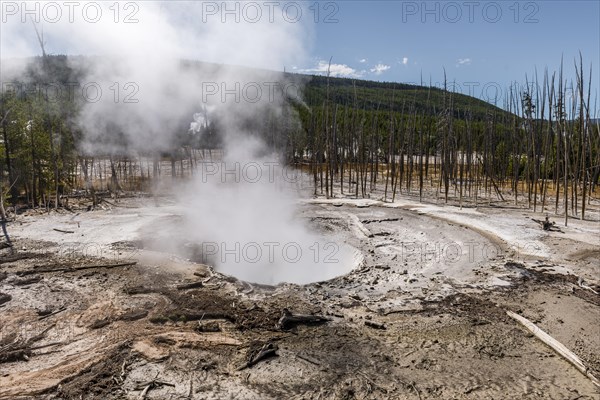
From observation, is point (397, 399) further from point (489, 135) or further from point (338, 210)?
A: point (489, 135)

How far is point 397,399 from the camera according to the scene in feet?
16.0

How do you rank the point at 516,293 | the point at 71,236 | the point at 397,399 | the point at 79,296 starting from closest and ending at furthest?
the point at 397,399 → the point at 79,296 → the point at 516,293 → the point at 71,236

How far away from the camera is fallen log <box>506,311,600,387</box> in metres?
5.38

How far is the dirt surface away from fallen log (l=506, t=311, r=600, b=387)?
0.11 m

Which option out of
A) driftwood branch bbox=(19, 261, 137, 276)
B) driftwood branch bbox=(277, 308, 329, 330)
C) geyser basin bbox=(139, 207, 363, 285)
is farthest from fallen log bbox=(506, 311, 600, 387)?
driftwood branch bbox=(19, 261, 137, 276)

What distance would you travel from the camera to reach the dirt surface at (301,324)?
201 inches

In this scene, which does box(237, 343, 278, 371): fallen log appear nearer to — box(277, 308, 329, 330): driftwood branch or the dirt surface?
the dirt surface

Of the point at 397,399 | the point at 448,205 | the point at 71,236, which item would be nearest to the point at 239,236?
the point at 71,236

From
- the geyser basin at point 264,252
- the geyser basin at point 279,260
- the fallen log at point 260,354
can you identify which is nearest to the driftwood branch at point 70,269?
the geyser basin at point 264,252

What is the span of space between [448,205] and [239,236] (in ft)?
34.8

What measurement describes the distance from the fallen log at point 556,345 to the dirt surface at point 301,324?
0.36 ft

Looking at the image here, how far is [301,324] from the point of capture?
21.8ft

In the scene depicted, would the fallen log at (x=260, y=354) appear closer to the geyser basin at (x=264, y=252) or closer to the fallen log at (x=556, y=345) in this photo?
the geyser basin at (x=264, y=252)

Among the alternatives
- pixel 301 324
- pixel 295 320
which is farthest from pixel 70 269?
pixel 301 324
